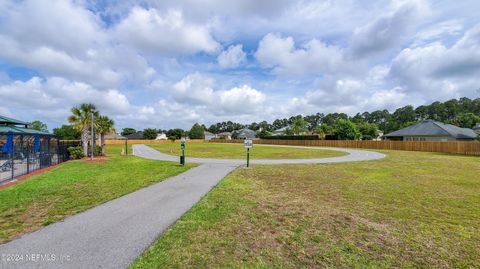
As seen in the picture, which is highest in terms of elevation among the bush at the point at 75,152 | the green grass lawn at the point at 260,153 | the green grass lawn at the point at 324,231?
the bush at the point at 75,152

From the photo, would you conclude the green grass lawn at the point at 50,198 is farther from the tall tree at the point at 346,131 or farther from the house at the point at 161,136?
the house at the point at 161,136

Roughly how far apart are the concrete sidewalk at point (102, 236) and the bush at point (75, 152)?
17427 millimetres

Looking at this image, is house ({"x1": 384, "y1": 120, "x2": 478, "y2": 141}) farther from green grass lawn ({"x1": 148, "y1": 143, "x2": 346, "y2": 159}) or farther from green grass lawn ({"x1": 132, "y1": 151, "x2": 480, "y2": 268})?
green grass lawn ({"x1": 132, "y1": 151, "x2": 480, "y2": 268})

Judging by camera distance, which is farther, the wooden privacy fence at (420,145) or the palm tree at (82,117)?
the wooden privacy fence at (420,145)

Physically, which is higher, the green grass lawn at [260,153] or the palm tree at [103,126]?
the palm tree at [103,126]

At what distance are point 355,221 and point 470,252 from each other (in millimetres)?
1837

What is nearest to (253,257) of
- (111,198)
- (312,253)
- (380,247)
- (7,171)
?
(312,253)

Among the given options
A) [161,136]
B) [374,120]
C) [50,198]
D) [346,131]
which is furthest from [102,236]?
[374,120]

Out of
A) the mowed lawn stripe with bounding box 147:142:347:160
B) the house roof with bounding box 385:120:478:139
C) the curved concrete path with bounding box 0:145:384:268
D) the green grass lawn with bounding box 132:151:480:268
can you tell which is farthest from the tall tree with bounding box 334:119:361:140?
the curved concrete path with bounding box 0:145:384:268

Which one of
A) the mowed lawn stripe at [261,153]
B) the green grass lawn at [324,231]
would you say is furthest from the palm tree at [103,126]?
the green grass lawn at [324,231]

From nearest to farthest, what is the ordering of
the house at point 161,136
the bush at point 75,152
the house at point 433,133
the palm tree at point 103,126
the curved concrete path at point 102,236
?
1. the curved concrete path at point 102,236
2. the bush at point 75,152
3. the palm tree at point 103,126
4. the house at point 433,133
5. the house at point 161,136

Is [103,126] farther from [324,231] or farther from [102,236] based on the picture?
[324,231]

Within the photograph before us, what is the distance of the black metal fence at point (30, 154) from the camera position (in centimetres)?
1234

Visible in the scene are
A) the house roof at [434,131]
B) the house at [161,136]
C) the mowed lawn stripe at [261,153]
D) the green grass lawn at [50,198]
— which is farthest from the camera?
the house at [161,136]
